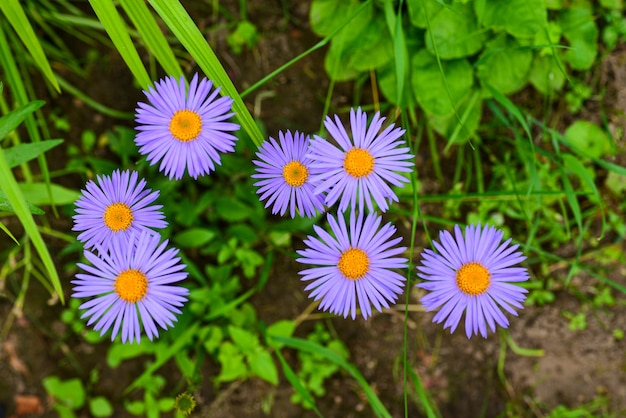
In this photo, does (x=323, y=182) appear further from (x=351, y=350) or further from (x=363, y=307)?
(x=351, y=350)

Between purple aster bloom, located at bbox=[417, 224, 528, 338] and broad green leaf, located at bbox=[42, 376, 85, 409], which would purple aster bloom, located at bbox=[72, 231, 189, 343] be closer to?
purple aster bloom, located at bbox=[417, 224, 528, 338]

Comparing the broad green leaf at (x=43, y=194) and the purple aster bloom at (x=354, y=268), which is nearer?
the purple aster bloom at (x=354, y=268)

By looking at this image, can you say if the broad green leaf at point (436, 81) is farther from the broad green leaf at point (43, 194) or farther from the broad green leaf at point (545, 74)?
the broad green leaf at point (43, 194)

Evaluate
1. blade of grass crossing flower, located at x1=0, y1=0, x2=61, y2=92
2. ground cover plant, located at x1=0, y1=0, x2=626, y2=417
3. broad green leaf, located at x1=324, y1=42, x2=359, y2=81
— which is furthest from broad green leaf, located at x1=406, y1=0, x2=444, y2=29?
blade of grass crossing flower, located at x1=0, y1=0, x2=61, y2=92

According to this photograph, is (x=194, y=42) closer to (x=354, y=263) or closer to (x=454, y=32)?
(x=354, y=263)

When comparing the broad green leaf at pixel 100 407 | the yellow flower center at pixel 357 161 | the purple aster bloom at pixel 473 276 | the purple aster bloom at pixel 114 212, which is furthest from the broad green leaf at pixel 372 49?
the broad green leaf at pixel 100 407

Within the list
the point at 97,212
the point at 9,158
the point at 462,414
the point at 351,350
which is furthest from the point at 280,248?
the point at 462,414
